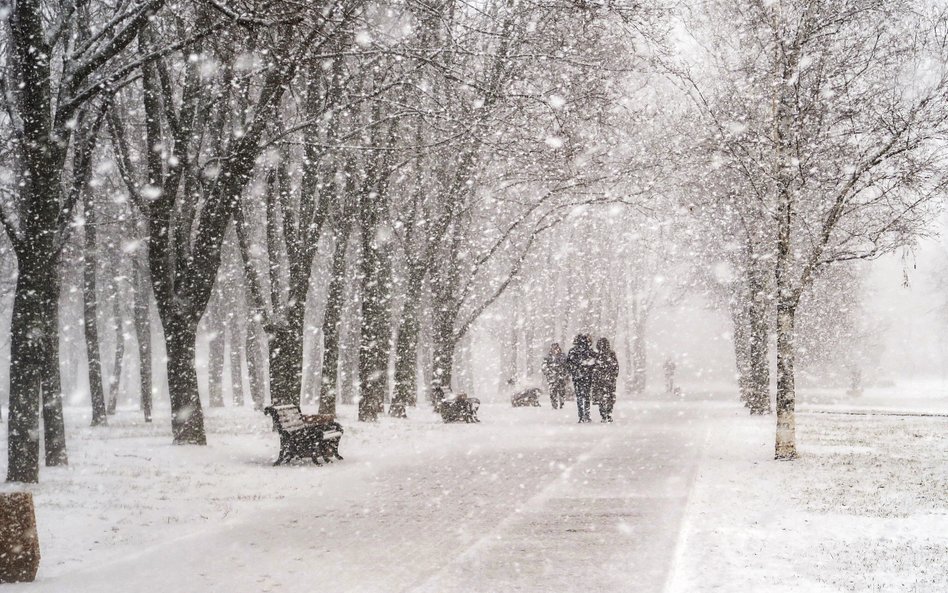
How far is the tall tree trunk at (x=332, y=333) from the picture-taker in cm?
1944

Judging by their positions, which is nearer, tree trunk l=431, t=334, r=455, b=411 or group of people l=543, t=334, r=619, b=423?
group of people l=543, t=334, r=619, b=423

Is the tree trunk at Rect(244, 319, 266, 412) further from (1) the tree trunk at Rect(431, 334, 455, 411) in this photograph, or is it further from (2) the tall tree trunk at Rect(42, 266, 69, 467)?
(2) the tall tree trunk at Rect(42, 266, 69, 467)

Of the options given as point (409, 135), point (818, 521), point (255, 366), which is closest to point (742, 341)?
point (409, 135)

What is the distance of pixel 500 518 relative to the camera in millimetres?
8383

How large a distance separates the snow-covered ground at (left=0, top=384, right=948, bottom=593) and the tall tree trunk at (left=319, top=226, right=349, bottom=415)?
392 cm

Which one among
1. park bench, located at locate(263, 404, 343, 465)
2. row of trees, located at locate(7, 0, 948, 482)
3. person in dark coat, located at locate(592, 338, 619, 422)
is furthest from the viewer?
person in dark coat, located at locate(592, 338, 619, 422)

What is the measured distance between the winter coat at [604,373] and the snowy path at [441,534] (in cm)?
705

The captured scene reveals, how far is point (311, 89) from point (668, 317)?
70.4 meters

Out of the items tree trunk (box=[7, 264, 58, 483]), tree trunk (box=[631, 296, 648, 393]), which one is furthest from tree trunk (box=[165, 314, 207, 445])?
tree trunk (box=[631, 296, 648, 393])

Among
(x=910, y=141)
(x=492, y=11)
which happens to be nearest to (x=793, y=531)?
(x=910, y=141)

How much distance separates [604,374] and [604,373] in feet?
0.10

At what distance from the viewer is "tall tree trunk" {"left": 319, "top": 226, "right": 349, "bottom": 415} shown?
1944 centimetres

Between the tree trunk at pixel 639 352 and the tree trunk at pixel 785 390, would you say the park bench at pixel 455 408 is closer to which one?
the tree trunk at pixel 785 390

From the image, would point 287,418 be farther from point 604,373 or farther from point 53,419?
point 604,373
